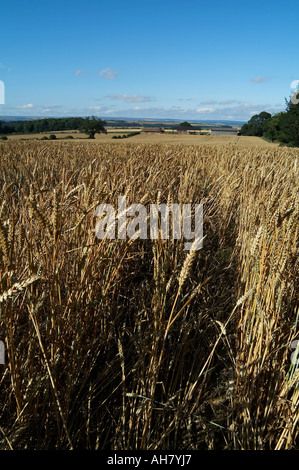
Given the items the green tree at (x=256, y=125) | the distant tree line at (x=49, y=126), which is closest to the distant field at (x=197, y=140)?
the distant tree line at (x=49, y=126)

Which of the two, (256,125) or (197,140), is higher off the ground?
(256,125)

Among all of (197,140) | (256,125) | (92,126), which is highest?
(256,125)

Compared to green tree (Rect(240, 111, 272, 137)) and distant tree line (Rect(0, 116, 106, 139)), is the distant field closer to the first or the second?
distant tree line (Rect(0, 116, 106, 139))

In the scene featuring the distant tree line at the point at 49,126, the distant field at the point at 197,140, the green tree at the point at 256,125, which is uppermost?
the green tree at the point at 256,125

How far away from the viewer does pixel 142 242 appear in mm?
2227

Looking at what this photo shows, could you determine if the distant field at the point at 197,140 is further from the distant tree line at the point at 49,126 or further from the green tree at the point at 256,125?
Answer: the green tree at the point at 256,125

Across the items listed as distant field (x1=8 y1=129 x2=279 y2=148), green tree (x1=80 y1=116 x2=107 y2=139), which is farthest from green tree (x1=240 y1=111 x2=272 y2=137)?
distant field (x1=8 y1=129 x2=279 y2=148)

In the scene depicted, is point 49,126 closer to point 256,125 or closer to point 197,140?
point 197,140

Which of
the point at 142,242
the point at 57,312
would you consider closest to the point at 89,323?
the point at 57,312

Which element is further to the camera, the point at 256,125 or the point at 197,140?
the point at 256,125

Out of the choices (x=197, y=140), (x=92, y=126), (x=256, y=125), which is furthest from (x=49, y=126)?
(x=256, y=125)

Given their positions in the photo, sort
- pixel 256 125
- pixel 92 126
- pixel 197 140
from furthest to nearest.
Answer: pixel 256 125, pixel 92 126, pixel 197 140
